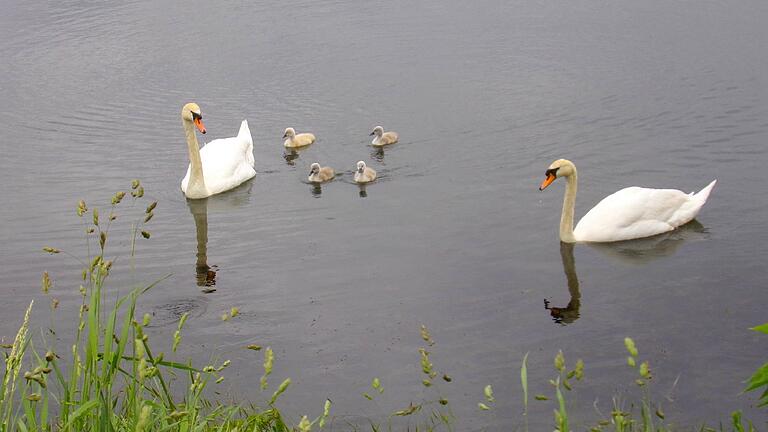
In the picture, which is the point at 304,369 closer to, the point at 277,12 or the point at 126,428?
the point at 126,428

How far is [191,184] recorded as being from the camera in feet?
41.2

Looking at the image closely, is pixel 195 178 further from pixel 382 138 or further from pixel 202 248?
pixel 382 138

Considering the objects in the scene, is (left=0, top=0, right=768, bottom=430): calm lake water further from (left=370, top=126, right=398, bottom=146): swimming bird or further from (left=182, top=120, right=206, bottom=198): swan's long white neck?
(left=182, top=120, right=206, bottom=198): swan's long white neck

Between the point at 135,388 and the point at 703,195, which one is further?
the point at 703,195

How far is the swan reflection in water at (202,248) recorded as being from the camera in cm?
989

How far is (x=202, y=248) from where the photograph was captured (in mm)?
10922

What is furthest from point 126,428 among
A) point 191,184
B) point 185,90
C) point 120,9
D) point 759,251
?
point 120,9

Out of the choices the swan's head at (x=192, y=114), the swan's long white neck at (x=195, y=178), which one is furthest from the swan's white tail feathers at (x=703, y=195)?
the swan's head at (x=192, y=114)

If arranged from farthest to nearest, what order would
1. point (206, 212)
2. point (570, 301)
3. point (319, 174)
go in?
point (319, 174)
point (206, 212)
point (570, 301)

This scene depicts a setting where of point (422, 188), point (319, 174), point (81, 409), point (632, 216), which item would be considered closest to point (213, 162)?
point (319, 174)

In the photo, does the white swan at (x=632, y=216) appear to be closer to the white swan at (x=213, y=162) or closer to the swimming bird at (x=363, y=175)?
the swimming bird at (x=363, y=175)

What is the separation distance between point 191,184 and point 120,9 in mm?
12658

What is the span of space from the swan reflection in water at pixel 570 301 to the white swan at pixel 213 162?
15.5 ft

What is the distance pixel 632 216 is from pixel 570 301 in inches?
72.2
